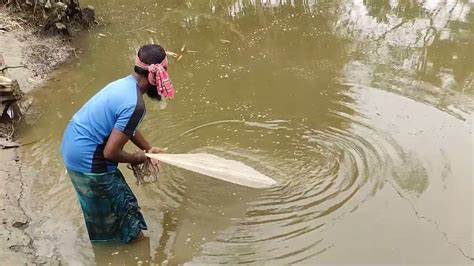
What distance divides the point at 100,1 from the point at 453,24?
5.89 m

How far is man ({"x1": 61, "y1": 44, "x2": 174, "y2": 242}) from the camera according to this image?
3.55 m

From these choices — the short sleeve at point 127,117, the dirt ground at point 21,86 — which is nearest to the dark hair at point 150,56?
the short sleeve at point 127,117

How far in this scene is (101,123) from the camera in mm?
3617

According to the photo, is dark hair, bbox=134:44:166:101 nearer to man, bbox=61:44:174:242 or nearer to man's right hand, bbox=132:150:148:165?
man, bbox=61:44:174:242

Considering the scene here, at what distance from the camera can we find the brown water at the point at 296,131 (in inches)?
169

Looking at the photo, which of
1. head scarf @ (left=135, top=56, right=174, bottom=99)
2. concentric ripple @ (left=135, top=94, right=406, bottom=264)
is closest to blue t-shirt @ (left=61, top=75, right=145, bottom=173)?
head scarf @ (left=135, top=56, right=174, bottom=99)

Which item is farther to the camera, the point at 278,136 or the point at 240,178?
the point at 278,136

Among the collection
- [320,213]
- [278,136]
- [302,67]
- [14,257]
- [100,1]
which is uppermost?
[100,1]

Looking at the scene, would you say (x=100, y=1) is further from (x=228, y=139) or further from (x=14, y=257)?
(x=14, y=257)

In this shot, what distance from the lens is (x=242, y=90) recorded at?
6.50 metres

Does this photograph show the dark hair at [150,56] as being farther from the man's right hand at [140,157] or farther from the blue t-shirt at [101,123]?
the man's right hand at [140,157]

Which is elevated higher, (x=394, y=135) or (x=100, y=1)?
(x=100, y=1)

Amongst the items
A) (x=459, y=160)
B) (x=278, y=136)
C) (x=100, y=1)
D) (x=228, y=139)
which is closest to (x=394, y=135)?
(x=459, y=160)

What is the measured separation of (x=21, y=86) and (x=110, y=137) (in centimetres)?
373
